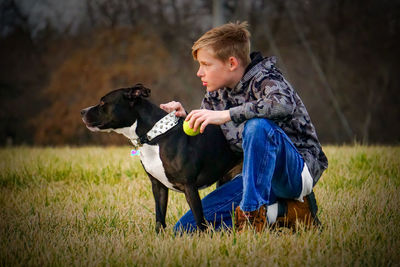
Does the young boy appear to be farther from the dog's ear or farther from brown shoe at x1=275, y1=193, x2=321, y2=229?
the dog's ear

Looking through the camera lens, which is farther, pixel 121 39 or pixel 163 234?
pixel 121 39

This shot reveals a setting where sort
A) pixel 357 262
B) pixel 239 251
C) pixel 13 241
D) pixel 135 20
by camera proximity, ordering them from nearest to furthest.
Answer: pixel 357 262 < pixel 239 251 < pixel 13 241 < pixel 135 20

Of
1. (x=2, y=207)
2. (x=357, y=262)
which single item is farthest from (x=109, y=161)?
(x=357, y=262)

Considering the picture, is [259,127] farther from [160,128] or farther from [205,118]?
[160,128]

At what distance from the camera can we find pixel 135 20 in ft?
41.1

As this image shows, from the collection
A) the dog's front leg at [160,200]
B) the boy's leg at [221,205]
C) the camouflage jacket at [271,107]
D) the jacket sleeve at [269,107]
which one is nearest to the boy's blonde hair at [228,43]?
the camouflage jacket at [271,107]

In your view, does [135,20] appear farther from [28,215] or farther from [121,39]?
[28,215]

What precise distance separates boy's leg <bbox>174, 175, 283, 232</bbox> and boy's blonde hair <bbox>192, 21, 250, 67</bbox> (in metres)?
0.89

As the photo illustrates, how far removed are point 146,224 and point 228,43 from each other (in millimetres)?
1515

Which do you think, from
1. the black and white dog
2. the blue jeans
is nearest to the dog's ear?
the black and white dog

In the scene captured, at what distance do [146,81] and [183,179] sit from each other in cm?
921

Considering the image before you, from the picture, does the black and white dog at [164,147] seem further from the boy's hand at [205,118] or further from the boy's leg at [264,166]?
the boy's leg at [264,166]

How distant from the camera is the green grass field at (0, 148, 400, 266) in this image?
2.43m

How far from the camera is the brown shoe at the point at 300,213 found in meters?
2.96
